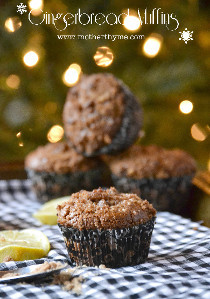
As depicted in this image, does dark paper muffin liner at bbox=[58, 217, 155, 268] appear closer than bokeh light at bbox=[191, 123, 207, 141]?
Yes

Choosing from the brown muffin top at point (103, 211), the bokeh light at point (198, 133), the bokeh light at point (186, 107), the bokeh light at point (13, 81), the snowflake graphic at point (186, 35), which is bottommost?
the brown muffin top at point (103, 211)

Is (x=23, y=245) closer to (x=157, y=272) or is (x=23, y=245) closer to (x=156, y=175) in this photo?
(x=157, y=272)

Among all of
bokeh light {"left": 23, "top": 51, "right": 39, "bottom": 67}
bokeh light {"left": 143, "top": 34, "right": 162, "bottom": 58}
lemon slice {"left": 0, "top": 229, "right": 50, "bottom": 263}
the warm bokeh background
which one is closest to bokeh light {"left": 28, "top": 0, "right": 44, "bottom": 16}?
the warm bokeh background

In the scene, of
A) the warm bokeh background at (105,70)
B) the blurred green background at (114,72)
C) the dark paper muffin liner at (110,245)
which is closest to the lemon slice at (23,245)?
Result: the dark paper muffin liner at (110,245)

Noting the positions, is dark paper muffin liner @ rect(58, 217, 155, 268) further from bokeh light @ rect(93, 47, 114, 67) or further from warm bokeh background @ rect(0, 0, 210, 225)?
→ bokeh light @ rect(93, 47, 114, 67)

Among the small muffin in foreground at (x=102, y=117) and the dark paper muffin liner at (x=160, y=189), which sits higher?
the small muffin in foreground at (x=102, y=117)

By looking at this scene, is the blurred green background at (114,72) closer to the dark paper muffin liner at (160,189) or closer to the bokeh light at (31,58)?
the bokeh light at (31,58)

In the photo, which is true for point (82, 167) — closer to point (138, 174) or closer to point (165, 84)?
point (138, 174)

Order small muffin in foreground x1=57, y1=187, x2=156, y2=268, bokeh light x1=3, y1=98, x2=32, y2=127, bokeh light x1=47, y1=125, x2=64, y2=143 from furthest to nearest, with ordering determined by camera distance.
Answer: bokeh light x1=47, y1=125, x2=64, y2=143 → bokeh light x1=3, y1=98, x2=32, y2=127 → small muffin in foreground x1=57, y1=187, x2=156, y2=268
